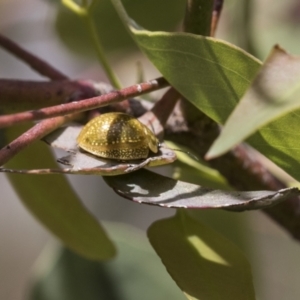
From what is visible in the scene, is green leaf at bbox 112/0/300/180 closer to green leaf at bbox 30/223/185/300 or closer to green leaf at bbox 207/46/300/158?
green leaf at bbox 207/46/300/158

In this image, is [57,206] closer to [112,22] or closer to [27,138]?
[27,138]

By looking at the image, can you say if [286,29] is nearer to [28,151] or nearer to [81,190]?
[28,151]

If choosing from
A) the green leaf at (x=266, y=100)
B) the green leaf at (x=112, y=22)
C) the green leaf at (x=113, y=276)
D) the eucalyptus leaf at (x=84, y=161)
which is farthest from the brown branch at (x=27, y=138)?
the green leaf at (x=113, y=276)

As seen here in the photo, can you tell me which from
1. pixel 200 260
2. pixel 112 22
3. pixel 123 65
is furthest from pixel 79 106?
pixel 123 65

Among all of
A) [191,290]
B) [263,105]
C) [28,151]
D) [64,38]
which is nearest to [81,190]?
[64,38]

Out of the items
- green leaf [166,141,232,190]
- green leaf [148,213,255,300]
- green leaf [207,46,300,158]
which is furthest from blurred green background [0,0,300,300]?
green leaf [207,46,300,158]

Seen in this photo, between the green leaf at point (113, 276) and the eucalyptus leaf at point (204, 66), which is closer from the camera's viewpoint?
the eucalyptus leaf at point (204, 66)

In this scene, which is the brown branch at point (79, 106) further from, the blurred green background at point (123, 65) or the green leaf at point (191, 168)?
the blurred green background at point (123, 65)
